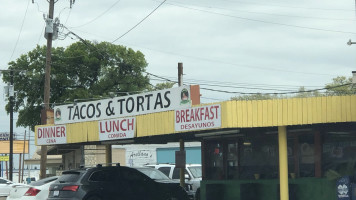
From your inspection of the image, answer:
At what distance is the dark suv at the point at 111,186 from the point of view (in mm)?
17422

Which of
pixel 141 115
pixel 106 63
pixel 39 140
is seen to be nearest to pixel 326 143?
pixel 141 115

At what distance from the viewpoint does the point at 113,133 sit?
20609 mm

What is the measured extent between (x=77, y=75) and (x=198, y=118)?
Answer: 123 feet

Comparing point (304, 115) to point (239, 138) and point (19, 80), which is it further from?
point (19, 80)

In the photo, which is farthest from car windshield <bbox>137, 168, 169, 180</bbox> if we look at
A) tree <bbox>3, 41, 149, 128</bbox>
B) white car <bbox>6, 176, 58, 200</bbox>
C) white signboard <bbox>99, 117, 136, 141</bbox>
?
tree <bbox>3, 41, 149, 128</bbox>

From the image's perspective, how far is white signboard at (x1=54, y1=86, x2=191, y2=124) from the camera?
59.9ft

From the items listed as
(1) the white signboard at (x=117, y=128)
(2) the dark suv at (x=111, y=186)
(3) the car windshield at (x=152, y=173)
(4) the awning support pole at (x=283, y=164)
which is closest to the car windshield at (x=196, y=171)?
(1) the white signboard at (x=117, y=128)

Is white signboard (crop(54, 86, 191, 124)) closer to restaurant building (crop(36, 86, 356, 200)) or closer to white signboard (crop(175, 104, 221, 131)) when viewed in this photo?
restaurant building (crop(36, 86, 356, 200))

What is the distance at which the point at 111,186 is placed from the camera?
18.0 meters

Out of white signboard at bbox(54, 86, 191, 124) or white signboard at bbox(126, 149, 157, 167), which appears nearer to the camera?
white signboard at bbox(54, 86, 191, 124)

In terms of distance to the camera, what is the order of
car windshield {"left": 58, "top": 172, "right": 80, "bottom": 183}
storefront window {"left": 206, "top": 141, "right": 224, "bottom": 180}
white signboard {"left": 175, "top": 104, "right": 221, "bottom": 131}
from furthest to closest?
storefront window {"left": 206, "top": 141, "right": 224, "bottom": 180}, car windshield {"left": 58, "top": 172, "right": 80, "bottom": 183}, white signboard {"left": 175, "top": 104, "right": 221, "bottom": 131}

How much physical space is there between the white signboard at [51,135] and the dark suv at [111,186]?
15.4 ft

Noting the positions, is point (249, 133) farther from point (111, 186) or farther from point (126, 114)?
point (111, 186)

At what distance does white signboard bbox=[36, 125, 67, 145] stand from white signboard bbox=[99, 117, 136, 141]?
7.69ft
